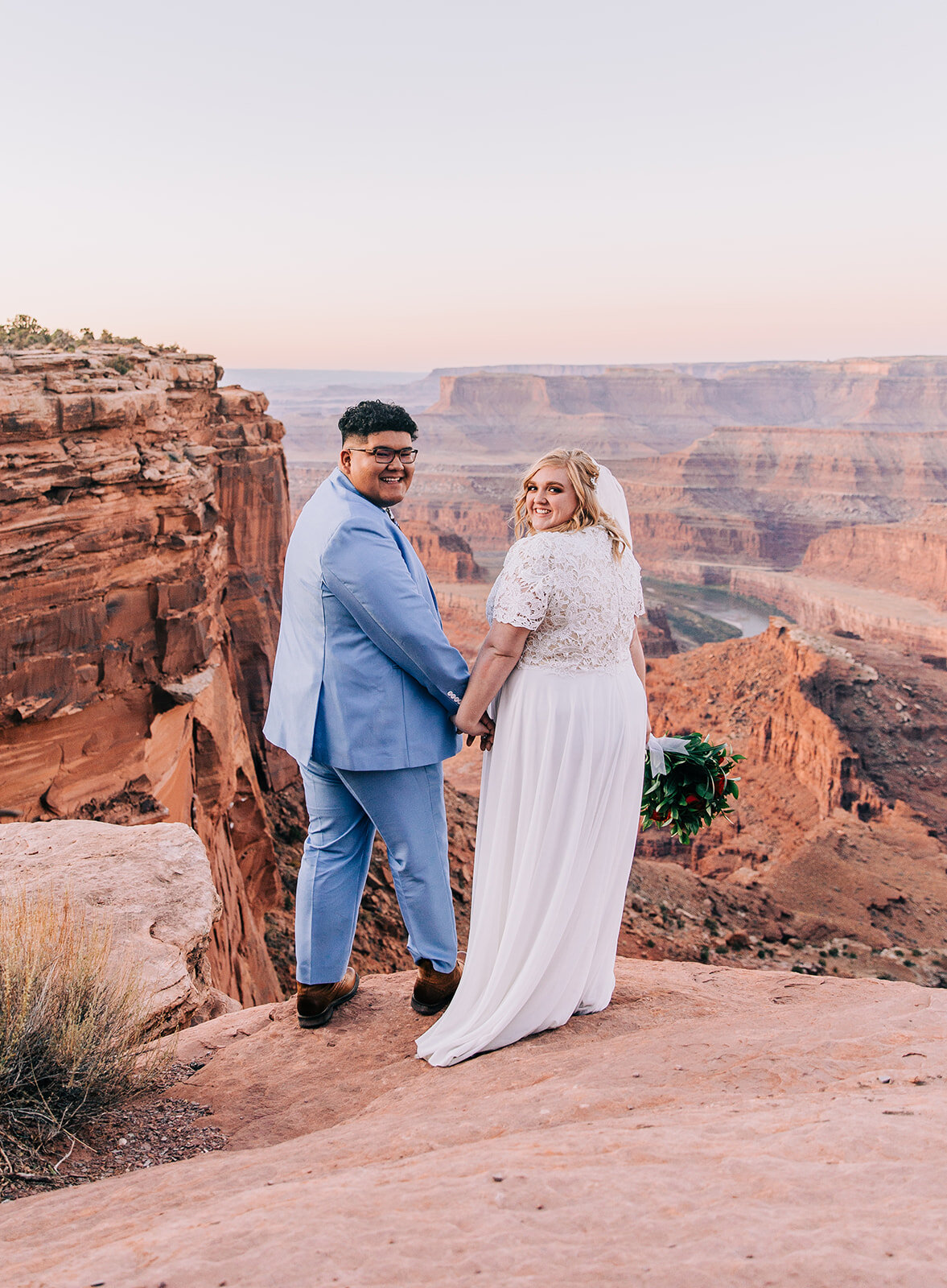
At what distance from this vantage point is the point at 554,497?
277 cm

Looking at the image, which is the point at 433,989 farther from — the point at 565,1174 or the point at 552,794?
the point at 565,1174

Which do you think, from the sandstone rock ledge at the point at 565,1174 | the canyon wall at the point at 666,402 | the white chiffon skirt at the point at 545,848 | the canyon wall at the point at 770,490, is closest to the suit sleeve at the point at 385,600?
the white chiffon skirt at the point at 545,848

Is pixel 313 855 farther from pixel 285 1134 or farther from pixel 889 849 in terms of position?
pixel 889 849

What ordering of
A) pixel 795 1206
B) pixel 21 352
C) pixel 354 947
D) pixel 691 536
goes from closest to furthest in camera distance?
pixel 795 1206
pixel 21 352
pixel 354 947
pixel 691 536

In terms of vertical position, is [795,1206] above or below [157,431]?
below

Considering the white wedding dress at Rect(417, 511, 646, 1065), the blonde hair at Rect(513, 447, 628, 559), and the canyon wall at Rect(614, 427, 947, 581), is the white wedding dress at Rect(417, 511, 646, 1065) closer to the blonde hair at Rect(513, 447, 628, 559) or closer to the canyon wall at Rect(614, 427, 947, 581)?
the blonde hair at Rect(513, 447, 628, 559)

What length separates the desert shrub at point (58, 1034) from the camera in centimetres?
227

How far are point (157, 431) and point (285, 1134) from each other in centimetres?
565

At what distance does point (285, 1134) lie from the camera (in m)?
2.50

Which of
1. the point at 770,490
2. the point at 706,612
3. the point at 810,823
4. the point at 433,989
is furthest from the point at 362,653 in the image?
the point at 770,490

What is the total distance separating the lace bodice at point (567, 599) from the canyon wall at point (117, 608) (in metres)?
4.41

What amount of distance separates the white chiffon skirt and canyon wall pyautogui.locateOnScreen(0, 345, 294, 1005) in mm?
4430

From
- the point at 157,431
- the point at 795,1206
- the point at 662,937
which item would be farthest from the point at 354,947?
the point at 795,1206

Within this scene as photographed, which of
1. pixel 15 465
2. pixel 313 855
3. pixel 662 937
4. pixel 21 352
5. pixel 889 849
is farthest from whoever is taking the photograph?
pixel 889 849
